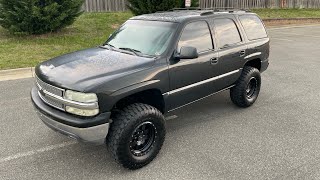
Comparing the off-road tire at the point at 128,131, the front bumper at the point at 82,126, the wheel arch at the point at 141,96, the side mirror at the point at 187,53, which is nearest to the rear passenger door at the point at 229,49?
the side mirror at the point at 187,53

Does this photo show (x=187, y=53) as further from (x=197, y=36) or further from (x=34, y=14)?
(x=34, y=14)

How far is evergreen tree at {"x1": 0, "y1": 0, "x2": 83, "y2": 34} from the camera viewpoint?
9.57m

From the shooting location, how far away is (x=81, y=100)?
308 cm

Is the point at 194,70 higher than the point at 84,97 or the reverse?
higher

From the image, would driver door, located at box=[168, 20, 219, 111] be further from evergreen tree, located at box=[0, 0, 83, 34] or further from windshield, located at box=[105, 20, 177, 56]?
evergreen tree, located at box=[0, 0, 83, 34]

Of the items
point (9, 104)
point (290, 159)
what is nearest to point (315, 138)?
point (290, 159)

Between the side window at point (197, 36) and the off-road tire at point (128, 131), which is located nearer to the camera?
the off-road tire at point (128, 131)

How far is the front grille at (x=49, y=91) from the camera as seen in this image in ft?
10.7

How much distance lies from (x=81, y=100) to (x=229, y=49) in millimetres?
2679

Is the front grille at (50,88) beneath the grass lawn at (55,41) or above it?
beneath

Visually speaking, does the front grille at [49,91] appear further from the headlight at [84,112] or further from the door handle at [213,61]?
the door handle at [213,61]

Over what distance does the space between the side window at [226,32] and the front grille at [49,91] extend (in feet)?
8.41

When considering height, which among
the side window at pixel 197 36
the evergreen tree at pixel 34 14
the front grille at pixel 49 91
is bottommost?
the front grille at pixel 49 91

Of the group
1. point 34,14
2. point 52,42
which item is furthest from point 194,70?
point 34,14
